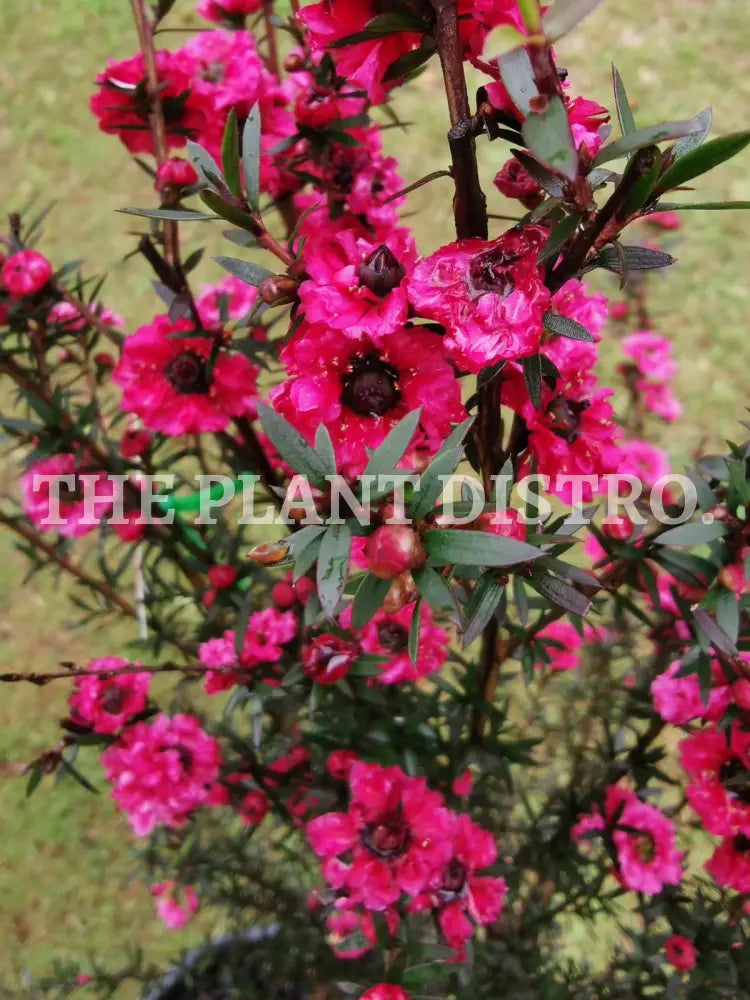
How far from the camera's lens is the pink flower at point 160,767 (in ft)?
2.23

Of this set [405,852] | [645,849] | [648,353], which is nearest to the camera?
[405,852]

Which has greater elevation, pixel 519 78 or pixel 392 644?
pixel 519 78

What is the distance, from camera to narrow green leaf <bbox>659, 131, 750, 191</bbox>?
24 centimetres

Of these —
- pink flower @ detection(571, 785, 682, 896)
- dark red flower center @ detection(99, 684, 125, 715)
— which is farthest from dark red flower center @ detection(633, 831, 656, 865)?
dark red flower center @ detection(99, 684, 125, 715)

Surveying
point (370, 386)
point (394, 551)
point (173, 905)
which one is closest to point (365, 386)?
point (370, 386)

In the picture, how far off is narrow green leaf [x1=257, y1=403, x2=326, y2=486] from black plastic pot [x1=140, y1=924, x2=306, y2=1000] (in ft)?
2.41

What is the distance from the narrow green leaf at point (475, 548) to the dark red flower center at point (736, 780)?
328 millimetres

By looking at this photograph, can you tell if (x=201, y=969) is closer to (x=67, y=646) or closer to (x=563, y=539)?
(x=67, y=646)

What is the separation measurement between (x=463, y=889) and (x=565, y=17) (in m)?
0.57

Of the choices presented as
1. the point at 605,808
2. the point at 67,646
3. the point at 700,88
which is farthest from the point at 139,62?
the point at 700,88

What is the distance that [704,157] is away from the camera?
0.26 meters

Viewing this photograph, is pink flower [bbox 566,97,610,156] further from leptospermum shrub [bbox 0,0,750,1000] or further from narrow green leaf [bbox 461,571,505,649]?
narrow green leaf [bbox 461,571,505,649]

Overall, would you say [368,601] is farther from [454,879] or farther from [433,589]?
[454,879]

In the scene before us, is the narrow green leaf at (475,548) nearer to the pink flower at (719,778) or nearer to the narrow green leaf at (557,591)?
the narrow green leaf at (557,591)
